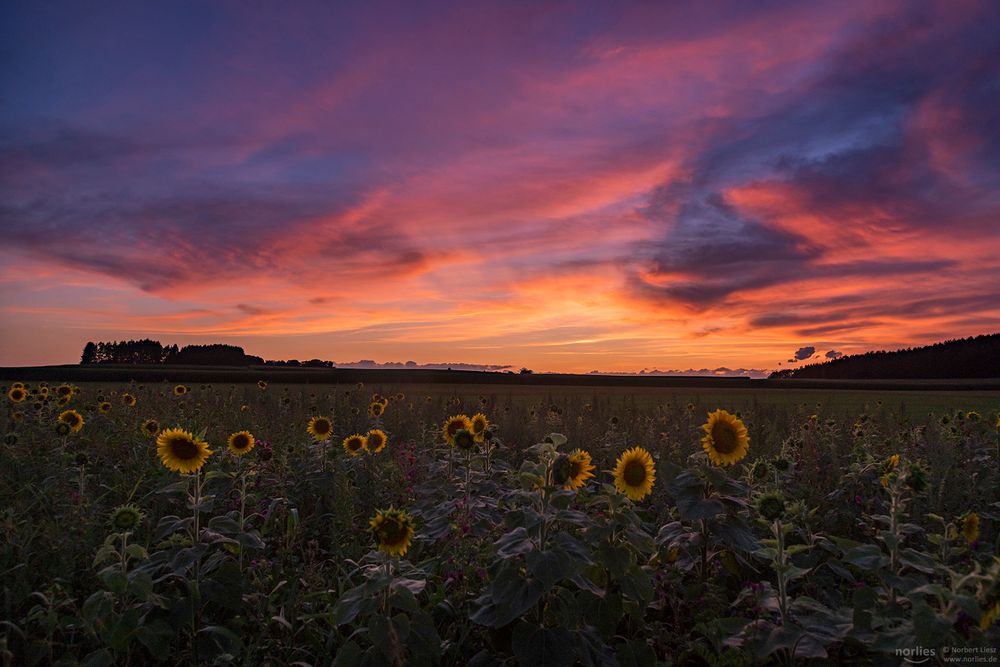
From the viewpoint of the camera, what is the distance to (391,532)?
10.2 ft

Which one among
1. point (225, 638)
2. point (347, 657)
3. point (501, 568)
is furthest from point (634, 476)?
point (225, 638)

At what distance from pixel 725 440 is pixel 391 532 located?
8.49 ft

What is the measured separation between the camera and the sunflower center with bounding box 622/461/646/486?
13.9 ft

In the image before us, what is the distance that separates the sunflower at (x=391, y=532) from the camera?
10.1ft

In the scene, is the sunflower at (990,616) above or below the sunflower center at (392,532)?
below

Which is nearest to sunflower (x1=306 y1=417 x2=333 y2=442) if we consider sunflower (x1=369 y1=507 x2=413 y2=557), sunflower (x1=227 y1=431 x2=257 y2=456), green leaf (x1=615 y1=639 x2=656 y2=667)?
sunflower (x1=227 y1=431 x2=257 y2=456)

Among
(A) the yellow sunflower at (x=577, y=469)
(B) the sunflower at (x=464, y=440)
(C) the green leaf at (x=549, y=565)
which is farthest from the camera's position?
(B) the sunflower at (x=464, y=440)

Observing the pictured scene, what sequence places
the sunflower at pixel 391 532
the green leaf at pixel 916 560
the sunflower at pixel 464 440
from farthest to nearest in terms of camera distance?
the sunflower at pixel 464 440 → the sunflower at pixel 391 532 → the green leaf at pixel 916 560

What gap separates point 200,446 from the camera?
14.9 ft

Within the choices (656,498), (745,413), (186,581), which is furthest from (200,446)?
(745,413)

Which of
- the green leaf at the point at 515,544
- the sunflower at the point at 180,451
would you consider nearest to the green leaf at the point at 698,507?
the green leaf at the point at 515,544

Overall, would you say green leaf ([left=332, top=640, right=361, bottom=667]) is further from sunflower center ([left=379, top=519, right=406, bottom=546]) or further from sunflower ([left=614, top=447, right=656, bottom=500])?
sunflower ([left=614, top=447, right=656, bottom=500])

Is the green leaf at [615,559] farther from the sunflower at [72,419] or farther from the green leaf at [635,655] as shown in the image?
the sunflower at [72,419]

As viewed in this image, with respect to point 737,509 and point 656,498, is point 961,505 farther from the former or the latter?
point 737,509
